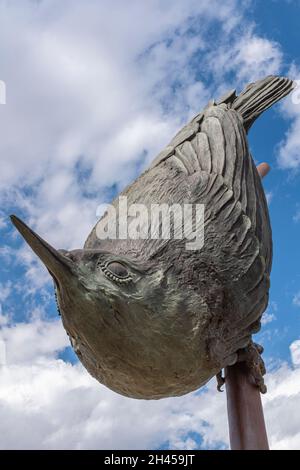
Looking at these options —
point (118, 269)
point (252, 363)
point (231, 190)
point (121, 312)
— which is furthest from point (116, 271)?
point (252, 363)

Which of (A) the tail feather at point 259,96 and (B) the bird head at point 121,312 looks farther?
(A) the tail feather at point 259,96

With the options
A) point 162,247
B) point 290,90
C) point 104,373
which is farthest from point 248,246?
point 290,90

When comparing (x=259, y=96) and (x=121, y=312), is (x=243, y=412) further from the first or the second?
(x=259, y=96)

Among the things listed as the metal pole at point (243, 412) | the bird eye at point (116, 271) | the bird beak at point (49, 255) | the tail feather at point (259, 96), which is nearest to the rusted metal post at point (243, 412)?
the metal pole at point (243, 412)

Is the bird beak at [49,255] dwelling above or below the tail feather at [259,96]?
below

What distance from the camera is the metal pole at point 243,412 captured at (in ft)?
6.09

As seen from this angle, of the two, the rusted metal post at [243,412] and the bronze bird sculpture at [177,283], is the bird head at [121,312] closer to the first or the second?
the bronze bird sculpture at [177,283]

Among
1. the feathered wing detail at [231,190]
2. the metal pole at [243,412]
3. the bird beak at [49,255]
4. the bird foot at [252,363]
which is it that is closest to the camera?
the bird beak at [49,255]

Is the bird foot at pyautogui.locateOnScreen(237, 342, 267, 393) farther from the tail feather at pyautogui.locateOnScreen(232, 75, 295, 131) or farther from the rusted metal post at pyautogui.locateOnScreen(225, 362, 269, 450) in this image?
the tail feather at pyautogui.locateOnScreen(232, 75, 295, 131)

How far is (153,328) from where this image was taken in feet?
4.77

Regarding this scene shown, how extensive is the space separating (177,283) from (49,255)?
409 mm

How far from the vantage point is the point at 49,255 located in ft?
4.41
